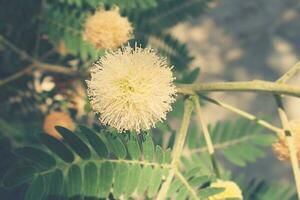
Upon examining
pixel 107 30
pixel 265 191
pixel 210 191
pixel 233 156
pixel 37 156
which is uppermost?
pixel 107 30

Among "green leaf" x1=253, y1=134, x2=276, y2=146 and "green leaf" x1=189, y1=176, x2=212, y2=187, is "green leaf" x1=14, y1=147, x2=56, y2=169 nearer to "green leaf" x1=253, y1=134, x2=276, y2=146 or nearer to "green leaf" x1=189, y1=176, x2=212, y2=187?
"green leaf" x1=189, y1=176, x2=212, y2=187

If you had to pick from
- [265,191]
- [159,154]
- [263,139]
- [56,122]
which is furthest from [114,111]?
[263,139]

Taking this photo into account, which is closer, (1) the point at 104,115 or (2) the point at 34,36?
(1) the point at 104,115

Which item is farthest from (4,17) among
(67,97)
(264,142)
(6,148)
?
(264,142)

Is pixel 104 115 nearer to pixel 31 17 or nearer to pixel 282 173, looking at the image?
pixel 31 17

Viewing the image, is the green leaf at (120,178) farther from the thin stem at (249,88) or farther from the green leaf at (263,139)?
the green leaf at (263,139)

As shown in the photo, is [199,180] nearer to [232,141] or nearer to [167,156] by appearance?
[167,156]

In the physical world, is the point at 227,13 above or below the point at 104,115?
above
